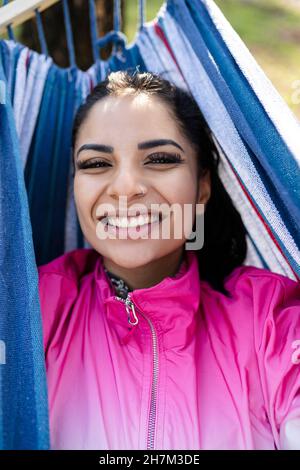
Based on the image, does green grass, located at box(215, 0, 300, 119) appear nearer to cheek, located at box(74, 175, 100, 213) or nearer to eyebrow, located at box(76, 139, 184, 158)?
eyebrow, located at box(76, 139, 184, 158)

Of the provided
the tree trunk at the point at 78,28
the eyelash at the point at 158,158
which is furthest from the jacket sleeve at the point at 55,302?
the tree trunk at the point at 78,28

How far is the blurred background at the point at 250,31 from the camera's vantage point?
2295mm

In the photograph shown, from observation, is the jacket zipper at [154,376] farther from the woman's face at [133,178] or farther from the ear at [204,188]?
the ear at [204,188]

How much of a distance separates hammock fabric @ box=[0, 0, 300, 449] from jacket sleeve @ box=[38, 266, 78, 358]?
0.26m

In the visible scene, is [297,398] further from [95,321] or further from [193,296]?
[95,321]

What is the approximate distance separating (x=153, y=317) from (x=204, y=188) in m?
0.48

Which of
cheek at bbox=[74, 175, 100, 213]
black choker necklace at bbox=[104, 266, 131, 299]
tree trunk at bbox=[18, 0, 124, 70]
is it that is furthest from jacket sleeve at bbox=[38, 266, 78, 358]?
tree trunk at bbox=[18, 0, 124, 70]

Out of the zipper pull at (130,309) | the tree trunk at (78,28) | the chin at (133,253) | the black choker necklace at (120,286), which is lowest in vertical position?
the zipper pull at (130,309)

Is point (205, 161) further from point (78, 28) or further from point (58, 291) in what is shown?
point (78, 28)

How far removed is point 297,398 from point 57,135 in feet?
3.71

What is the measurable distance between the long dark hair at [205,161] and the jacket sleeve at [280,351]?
0.58 feet

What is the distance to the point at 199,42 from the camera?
1550 mm
